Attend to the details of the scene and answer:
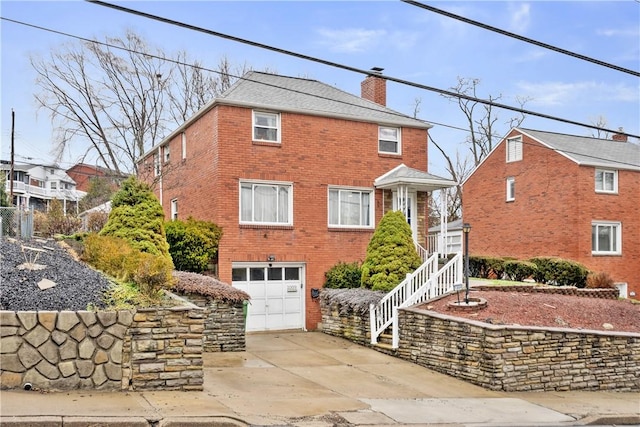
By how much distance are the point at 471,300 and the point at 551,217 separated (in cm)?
1501

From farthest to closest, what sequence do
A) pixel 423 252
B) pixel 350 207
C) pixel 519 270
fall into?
pixel 519 270 → pixel 423 252 → pixel 350 207

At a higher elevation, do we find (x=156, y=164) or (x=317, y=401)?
(x=156, y=164)

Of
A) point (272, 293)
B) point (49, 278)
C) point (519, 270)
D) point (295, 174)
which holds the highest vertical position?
point (295, 174)

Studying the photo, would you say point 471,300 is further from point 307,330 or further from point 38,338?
point 38,338

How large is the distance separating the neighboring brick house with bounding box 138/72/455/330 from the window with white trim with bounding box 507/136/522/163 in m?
10.1

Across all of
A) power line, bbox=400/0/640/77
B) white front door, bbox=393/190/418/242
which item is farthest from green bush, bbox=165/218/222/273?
power line, bbox=400/0/640/77

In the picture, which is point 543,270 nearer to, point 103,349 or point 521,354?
point 521,354

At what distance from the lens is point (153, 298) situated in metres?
10.6

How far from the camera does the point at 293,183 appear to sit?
20.6 m

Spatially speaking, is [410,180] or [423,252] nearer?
[410,180]

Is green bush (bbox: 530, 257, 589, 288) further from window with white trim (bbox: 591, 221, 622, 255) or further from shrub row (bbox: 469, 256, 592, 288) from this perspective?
window with white trim (bbox: 591, 221, 622, 255)

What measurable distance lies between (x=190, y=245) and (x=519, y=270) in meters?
11.6

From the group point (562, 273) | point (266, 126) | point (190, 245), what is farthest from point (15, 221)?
point (562, 273)

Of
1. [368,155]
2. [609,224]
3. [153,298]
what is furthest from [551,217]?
[153,298]
